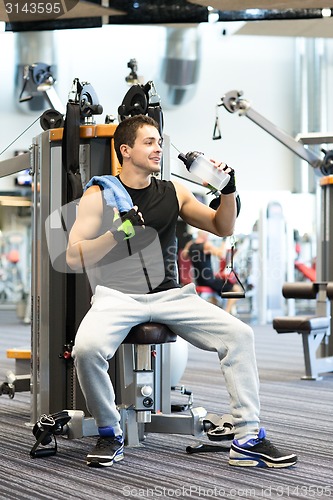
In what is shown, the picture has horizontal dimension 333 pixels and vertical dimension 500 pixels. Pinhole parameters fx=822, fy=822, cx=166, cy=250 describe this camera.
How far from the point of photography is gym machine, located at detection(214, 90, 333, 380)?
5172mm

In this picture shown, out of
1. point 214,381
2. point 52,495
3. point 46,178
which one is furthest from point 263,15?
point 52,495

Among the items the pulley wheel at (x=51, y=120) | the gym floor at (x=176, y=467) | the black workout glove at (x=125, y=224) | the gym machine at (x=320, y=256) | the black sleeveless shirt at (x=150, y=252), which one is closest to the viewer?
the gym floor at (x=176, y=467)

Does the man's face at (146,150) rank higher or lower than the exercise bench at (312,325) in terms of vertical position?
higher

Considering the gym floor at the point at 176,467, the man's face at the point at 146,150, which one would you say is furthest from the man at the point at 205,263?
the man's face at the point at 146,150

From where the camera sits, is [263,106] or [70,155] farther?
[263,106]

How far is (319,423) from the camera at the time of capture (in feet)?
11.8

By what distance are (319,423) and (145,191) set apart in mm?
1368

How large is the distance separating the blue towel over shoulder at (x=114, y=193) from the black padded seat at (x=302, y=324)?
2444 millimetres

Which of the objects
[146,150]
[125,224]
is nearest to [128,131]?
[146,150]

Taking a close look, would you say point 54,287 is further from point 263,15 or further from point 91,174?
point 263,15

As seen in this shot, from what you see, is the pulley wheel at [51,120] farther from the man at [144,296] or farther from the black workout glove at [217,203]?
the black workout glove at [217,203]

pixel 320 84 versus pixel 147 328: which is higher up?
pixel 320 84

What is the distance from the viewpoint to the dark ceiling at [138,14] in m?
6.34

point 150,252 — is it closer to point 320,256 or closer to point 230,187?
point 230,187
